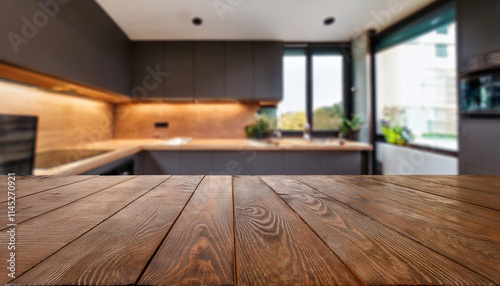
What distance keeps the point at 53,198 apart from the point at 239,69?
2606 mm

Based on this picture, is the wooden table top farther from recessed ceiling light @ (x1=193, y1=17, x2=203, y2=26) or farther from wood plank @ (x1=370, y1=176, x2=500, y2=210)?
recessed ceiling light @ (x1=193, y1=17, x2=203, y2=26)

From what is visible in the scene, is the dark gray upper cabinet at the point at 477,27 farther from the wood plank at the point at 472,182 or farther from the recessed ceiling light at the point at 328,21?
the wood plank at the point at 472,182

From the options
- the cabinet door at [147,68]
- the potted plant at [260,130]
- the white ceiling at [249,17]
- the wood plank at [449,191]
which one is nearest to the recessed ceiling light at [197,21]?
the white ceiling at [249,17]

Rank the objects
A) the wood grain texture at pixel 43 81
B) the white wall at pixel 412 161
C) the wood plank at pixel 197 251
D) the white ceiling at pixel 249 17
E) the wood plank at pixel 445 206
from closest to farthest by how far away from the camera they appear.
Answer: the wood plank at pixel 197 251 < the wood plank at pixel 445 206 < the wood grain texture at pixel 43 81 < the white wall at pixel 412 161 < the white ceiling at pixel 249 17

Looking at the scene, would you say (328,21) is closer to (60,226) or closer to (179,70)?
(179,70)

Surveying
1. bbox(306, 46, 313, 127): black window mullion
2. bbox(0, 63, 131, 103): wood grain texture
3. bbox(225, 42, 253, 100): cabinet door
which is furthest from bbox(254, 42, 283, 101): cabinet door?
bbox(0, 63, 131, 103): wood grain texture

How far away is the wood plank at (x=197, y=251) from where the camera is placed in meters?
0.30

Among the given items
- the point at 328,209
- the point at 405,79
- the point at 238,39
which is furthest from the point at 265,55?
the point at 328,209

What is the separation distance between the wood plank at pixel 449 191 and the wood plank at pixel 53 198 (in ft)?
3.31

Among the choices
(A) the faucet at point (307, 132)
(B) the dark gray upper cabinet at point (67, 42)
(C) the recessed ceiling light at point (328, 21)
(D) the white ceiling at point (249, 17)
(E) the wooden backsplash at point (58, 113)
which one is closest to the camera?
(B) the dark gray upper cabinet at point (67, 42)

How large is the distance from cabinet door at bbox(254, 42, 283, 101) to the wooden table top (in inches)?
94.2

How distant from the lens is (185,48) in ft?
9.75

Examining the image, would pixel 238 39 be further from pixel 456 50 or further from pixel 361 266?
pixel 361 266

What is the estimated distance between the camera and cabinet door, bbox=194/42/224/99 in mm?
2955
